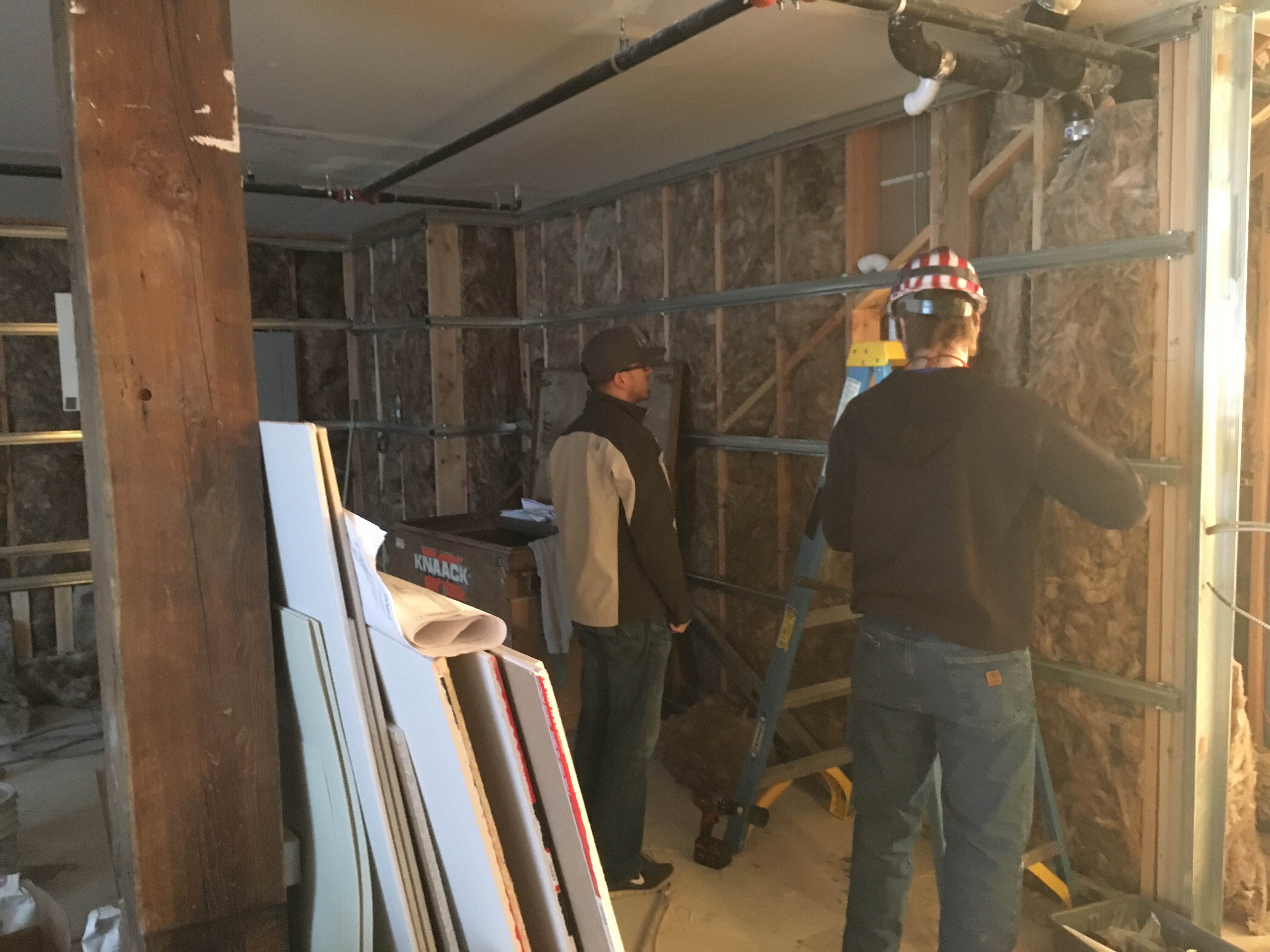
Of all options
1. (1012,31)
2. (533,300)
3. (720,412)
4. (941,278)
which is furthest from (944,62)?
(533,300)

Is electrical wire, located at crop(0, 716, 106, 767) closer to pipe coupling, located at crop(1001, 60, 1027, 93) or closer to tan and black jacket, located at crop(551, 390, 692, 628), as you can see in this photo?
tan and black jacket, located at crop(551, 390, 692, 628)

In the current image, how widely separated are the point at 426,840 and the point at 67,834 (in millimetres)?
2947

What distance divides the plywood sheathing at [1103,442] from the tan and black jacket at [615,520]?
3.62 feet

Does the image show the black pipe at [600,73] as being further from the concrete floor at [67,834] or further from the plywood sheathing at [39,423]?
the plywood sheathing at [39,423]

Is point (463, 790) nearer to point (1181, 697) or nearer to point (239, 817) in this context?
point (239, 817)

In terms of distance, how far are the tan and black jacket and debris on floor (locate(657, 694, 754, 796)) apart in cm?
97

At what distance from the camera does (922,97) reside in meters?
2.73

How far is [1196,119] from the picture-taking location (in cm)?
240

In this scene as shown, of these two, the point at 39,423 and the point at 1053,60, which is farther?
the point at 39,423

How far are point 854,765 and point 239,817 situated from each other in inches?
55.0

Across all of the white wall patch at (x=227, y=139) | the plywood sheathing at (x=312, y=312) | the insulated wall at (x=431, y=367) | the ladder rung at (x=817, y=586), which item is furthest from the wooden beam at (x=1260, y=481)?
the plywood sheathing at (x=312, y=312)

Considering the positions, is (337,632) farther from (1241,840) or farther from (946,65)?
(1241,840)

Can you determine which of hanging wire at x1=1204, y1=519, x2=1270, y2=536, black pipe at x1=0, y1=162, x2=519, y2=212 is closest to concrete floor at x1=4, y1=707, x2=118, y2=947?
black pipe at x1=0, y1=162, x2=519, y2=212

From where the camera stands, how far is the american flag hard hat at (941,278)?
2.18 meters
